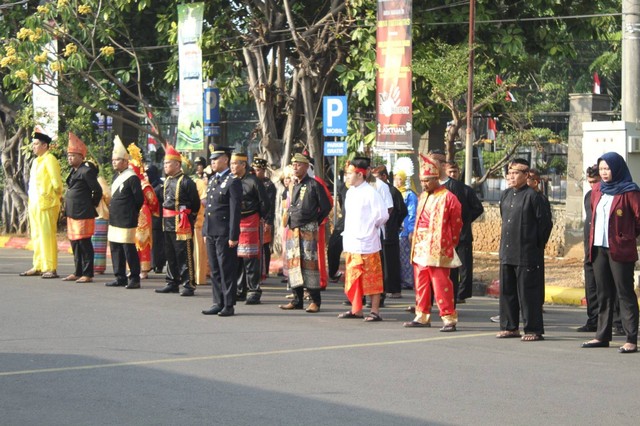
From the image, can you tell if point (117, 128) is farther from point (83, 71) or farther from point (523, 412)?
point (523, 412)

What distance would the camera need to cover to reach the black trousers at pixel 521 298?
439 inches

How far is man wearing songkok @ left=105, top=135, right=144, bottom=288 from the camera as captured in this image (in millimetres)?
15641

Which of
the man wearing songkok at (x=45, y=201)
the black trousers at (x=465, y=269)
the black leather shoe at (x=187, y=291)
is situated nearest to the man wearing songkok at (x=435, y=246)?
the black trousers at (x=465, y=269)

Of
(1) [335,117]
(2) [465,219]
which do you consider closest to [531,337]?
(2) [465,219]

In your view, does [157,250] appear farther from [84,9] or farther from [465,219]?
[84,9]

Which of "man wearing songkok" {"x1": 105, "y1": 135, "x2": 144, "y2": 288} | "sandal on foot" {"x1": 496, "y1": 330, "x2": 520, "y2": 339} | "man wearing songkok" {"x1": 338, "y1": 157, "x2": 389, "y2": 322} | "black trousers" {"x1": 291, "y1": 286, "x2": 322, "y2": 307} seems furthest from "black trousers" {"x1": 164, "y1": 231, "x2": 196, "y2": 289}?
"sandal on foot" {"x1": 496, "y1": 330, "x2": 520, "y2": 339}

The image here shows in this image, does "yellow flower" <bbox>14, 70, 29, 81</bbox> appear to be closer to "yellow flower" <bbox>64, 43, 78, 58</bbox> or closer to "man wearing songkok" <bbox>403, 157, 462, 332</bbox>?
"yellow flower" <bbox>64, 43, 78, 58</bbox>

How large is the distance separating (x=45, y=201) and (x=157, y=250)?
203cm

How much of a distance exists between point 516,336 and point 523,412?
3.79 metres

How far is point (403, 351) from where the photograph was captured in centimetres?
1034

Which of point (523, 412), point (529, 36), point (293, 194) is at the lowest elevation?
point (523, 412)

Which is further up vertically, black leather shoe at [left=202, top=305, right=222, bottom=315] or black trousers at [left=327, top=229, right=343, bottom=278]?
black trousers at [left=327, top=229, right=343, bottom=278]

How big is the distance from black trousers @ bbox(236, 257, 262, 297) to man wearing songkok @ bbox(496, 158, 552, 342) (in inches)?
150

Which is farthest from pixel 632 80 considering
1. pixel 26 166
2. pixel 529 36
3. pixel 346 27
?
pixel 26 166
